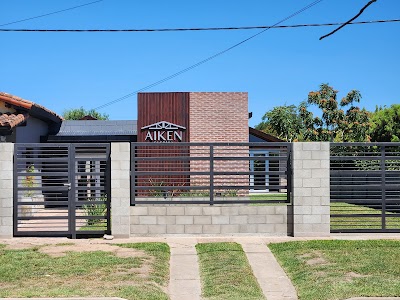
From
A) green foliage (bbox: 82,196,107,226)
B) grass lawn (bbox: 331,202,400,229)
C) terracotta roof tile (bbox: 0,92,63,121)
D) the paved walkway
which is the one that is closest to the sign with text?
terracotta roof tile (bbox: 0,92,63,121)

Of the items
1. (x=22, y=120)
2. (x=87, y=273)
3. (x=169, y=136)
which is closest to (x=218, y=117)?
(x=169, y=136)

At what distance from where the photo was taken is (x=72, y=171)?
1266cm

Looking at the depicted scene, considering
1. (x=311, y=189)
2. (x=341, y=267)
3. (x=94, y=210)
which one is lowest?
(x=341, y=267)

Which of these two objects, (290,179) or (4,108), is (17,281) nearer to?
(290,179)

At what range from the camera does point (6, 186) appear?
12.6 meters

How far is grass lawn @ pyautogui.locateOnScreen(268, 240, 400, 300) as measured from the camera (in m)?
7.65

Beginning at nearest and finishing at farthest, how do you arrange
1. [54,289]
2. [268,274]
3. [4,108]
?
[54,289]
[268,274]
[4,108]

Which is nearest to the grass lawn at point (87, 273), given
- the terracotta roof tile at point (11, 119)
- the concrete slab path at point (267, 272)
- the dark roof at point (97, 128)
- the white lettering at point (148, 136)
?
the concrete slab path at point (267, 272)

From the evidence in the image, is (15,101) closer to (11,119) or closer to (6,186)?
(11,119)

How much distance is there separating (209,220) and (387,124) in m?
39.8

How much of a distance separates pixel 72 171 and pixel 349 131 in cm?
2777

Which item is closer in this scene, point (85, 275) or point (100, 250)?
point (85, 275)

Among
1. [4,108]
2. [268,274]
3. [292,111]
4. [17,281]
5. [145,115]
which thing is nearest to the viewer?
[17,281]

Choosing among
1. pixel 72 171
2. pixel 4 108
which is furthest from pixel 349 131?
pixel 72 171
